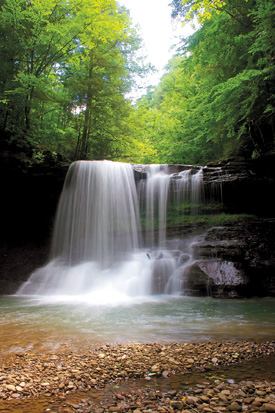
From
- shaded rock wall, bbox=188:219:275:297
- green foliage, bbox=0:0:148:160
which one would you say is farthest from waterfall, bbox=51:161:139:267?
shaded rock wall, bbox=188:219:275:297

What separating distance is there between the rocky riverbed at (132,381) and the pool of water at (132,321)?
55 cm

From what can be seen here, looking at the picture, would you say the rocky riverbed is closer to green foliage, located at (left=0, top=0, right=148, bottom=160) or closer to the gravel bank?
the gravel bank

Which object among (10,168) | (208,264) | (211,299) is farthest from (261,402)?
(10,168)

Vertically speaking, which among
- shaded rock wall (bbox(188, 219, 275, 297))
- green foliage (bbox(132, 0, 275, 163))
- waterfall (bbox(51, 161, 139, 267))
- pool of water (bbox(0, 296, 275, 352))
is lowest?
pool of water (bbox(0, 296, 275, 352))

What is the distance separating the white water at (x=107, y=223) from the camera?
10703mm

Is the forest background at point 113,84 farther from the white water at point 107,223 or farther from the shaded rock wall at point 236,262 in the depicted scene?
the shaded rock wall at point 236,262

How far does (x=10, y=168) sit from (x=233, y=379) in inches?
405

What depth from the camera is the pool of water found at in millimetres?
4773

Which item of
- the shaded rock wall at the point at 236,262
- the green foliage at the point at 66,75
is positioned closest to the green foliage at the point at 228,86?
the green foliage at the point at 66,75

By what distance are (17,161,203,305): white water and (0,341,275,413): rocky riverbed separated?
627 cm

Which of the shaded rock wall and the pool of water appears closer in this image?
the pool of water

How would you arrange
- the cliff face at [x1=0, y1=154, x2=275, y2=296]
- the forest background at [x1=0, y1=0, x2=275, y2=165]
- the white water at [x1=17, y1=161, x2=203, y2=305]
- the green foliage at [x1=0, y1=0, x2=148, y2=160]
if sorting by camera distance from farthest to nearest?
the green foliage at [x1=0, y1=0, x2=148, y2=160], the white water at [x1=17, y1=161, x2=203, y2=305], the forest background at [x1=0, y1=0, x2=275, y2=165], the cliff face at [x1=0, y1=154, x2=275, y2=296]

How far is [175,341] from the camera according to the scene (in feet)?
15.1

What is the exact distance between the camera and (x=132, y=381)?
3.23 meters
